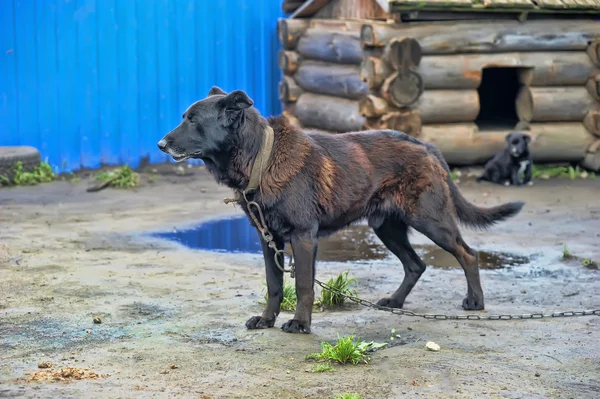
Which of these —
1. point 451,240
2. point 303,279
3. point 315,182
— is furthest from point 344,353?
point 451,240

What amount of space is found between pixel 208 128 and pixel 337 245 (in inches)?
150

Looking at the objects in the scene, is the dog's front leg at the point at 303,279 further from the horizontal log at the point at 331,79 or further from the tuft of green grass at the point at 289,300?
the horizontal log at the point at 331,79

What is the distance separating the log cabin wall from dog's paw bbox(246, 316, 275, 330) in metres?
6.52

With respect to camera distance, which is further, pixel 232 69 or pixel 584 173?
pixel 232 69

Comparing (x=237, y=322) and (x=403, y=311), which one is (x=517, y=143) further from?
(x=237, y=322)

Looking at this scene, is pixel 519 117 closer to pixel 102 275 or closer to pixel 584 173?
pixel 584 173

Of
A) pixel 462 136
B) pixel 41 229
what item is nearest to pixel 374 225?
pixel 41 229

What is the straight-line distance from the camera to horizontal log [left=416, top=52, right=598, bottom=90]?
12.8 metres

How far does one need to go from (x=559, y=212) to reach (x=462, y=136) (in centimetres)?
249

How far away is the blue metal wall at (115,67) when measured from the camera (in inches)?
521

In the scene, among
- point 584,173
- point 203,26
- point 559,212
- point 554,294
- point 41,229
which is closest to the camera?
point 554,294

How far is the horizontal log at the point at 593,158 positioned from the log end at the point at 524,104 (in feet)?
3.34

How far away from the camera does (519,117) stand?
45.0 ft

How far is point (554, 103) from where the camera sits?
1341cm
